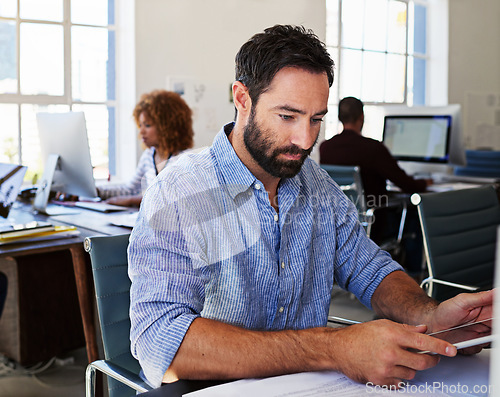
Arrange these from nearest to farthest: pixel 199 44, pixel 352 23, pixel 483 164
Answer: pixel 199 44 → pixel 483 164 → pixel 352 23

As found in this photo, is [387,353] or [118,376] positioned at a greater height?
[387,353]

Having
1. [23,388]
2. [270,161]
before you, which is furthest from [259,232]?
[23,388]

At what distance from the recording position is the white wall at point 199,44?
4371 mm

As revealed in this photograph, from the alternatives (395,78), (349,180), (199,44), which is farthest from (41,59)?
(395,78)

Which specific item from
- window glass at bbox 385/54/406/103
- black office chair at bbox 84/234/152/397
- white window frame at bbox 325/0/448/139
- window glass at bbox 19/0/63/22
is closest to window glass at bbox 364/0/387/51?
window glass at bbox 385/54/406/103

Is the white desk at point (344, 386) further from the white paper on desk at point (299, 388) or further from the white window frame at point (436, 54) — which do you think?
the white window frame at point (436, 54)

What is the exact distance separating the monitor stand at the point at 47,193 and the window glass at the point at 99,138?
1.60 metres

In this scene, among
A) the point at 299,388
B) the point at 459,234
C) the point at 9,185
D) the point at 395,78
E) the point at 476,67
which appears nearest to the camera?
the point at 299,388

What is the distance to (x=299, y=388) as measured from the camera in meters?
0.89

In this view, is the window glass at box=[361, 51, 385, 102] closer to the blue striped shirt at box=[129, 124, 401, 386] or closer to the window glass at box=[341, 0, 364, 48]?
the window glass at box=[341, 0, 364, 48]

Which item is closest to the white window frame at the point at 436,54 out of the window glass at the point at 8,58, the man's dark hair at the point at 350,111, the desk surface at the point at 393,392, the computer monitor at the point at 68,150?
the man's dark hair at the point at 350,111

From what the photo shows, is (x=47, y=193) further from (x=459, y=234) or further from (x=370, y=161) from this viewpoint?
(x=370, y=161)

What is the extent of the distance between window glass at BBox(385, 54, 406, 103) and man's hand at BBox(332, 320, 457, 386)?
20.2 ft

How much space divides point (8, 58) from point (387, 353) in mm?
3800
